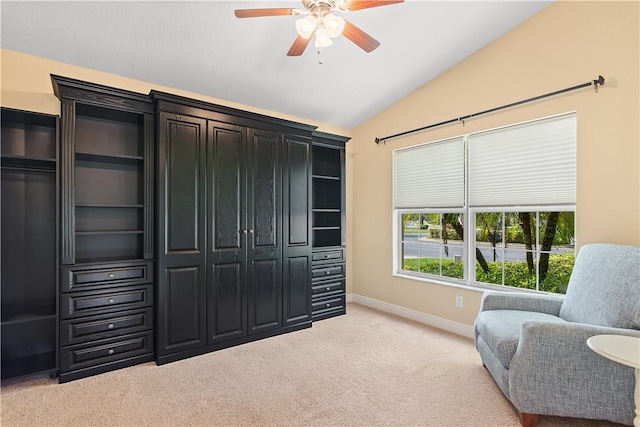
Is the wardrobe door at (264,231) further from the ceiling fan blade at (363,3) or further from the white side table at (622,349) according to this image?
the white side table at (622,349)

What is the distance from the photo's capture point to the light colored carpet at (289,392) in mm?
2031

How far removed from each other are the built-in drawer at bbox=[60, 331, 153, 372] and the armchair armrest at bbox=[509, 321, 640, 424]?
2.78 m

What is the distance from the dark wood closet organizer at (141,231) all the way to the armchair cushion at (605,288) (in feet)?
8.15

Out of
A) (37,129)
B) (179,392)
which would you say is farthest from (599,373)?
(37,129)

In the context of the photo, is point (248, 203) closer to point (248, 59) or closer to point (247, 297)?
point (247, 297)

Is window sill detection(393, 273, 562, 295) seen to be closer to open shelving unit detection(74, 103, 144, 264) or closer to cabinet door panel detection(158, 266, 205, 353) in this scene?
cabinet door panel detection(158, 266, 205, 353)

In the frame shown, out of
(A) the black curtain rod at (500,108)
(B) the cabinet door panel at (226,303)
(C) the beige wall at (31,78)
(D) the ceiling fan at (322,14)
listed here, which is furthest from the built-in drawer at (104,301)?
(A) the black curtain rod at (500,108)

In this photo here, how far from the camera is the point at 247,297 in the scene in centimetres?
327

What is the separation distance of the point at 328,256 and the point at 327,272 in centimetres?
20

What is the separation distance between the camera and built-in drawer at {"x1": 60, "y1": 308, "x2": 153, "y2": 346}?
250 centimetres

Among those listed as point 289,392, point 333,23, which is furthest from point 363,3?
point 289,392

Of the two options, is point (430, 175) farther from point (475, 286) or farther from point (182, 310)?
point (182, 310)

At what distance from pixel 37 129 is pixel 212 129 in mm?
1375

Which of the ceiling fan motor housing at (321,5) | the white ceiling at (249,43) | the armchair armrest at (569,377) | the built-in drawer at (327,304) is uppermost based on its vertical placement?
the white ceiling at (249,43)
